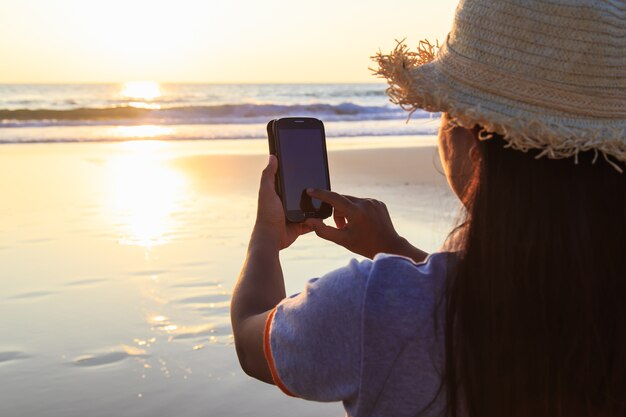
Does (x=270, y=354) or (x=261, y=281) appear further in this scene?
(x=261, y=281)

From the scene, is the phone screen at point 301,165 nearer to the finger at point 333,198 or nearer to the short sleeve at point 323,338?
the finger at point 333,198

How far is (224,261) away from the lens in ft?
17.2

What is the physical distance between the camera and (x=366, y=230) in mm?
1890

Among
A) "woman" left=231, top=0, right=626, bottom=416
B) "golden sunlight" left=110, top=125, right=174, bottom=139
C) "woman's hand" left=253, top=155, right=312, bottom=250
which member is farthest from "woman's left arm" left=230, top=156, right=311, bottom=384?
"golden sunlight" left=110, top=125, right=174, bottom=139

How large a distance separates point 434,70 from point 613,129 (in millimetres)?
319

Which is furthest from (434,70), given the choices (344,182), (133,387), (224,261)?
(344,182)

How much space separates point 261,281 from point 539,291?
576mm

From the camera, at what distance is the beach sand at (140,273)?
129 inches

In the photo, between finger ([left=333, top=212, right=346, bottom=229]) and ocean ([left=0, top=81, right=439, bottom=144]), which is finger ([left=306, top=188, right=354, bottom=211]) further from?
ocean ([left=0, top=81, right=439, bottom=144])

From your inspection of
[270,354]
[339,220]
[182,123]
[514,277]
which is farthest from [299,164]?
[182,123]

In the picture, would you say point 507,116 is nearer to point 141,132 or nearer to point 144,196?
point 144,196

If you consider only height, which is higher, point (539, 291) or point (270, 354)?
point (539, 291)

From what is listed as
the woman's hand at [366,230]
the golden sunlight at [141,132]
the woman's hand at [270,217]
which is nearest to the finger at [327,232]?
the woman's hand at [366,230]

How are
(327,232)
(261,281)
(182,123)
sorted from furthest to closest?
1. (182,123)
2. (327,232)
3. (261,281)
